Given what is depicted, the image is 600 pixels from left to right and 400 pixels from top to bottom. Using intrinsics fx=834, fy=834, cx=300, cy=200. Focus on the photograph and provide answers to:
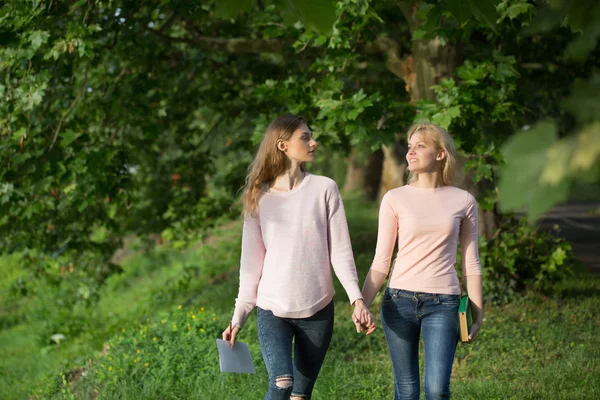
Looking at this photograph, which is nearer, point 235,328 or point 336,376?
point 235,328

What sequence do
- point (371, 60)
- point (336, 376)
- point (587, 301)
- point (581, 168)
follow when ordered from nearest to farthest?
point (581, 168), point (336, 376), point (587, 301), point (371, 60)

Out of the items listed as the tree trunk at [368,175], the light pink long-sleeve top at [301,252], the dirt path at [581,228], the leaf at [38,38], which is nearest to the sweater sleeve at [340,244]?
the light pink long-sleeve top at [301,252]

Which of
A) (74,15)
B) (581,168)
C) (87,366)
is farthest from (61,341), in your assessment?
(581,168)

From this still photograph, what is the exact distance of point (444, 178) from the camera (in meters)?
3.97

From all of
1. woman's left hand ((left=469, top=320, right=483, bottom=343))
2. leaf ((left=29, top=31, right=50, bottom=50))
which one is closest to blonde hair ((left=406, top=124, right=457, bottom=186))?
woman's left hand ((left=469, top=320, right=483, bottom=343))

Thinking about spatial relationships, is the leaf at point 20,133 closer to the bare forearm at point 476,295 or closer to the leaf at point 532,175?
the bare forearm at point 476,295

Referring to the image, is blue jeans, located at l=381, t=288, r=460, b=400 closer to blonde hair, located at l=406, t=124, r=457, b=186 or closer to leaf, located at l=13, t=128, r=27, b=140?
blonde hair, located at l=406, t=124, r=457, b=186

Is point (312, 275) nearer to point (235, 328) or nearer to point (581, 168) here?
point (235, 328)

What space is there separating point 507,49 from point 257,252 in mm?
6287

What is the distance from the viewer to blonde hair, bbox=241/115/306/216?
155 inches

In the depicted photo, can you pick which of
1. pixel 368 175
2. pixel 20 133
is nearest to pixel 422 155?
pixel 20 133

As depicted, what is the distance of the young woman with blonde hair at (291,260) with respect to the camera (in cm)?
379

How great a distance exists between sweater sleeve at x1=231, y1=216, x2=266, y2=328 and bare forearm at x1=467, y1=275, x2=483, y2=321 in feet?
3.27

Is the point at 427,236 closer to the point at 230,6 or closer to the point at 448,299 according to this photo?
the point at 448,299
